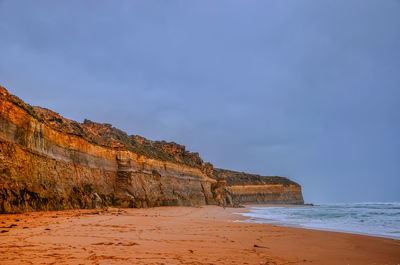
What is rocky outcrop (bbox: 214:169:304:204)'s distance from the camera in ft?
217

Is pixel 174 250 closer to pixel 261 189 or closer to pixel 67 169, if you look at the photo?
pixel 67 169

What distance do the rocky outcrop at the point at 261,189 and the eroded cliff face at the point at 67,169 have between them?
39.6m

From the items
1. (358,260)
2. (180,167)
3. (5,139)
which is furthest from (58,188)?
(180,167)

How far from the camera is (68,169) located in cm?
1459

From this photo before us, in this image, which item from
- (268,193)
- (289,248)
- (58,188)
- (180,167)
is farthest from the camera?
(268,193)

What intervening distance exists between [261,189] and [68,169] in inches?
2442

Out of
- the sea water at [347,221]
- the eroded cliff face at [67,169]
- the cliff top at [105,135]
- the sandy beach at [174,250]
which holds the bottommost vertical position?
the sea water at [347,221]

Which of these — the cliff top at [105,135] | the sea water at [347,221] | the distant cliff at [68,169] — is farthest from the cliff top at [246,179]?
the sea water at [347,221]

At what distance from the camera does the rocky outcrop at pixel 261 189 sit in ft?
217

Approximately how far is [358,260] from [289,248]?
135 cm

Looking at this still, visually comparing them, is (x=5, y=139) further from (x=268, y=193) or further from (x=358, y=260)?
(x=268, y=193)

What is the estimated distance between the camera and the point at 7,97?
10.8m

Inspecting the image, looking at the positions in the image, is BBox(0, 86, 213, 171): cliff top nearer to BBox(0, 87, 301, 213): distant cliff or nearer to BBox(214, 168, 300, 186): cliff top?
BBox(0, 87, 301, 213): distant cliff

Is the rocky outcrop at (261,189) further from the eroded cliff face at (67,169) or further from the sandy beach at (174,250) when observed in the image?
the sandy beach at (174,250)
